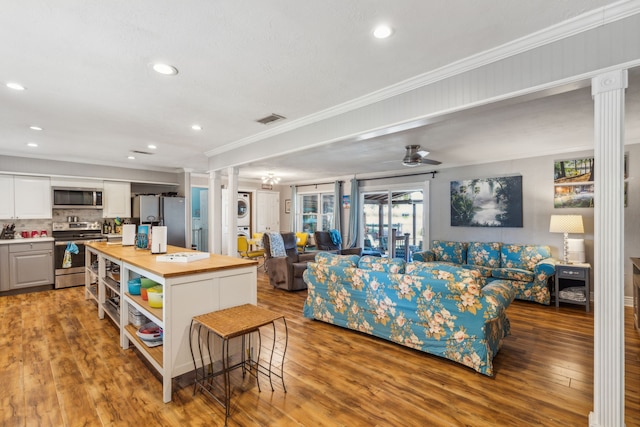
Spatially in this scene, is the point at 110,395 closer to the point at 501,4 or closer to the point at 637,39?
the point at 501,4

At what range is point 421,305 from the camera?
2891 mm

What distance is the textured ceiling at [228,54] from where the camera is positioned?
1.70m

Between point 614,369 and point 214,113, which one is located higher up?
point 214,113

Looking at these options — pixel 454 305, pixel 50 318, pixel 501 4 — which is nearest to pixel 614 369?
pixel 454 305

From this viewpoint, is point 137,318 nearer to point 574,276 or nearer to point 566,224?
point 574,276

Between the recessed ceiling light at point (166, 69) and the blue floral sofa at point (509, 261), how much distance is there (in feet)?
14.8

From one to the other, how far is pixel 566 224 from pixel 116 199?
320 inches

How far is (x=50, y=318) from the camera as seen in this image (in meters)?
3.99

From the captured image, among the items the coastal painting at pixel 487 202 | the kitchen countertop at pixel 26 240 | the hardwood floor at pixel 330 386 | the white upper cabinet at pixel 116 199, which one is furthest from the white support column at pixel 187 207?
the coastal painting at pixel 487 202

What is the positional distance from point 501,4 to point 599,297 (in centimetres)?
173

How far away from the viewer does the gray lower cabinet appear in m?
5.18

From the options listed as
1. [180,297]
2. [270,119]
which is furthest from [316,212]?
[180,297]

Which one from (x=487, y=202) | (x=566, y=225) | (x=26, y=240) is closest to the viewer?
(x=566, y=225)

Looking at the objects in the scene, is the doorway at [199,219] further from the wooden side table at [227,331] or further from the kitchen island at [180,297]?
the wooden side table at [227,331]
